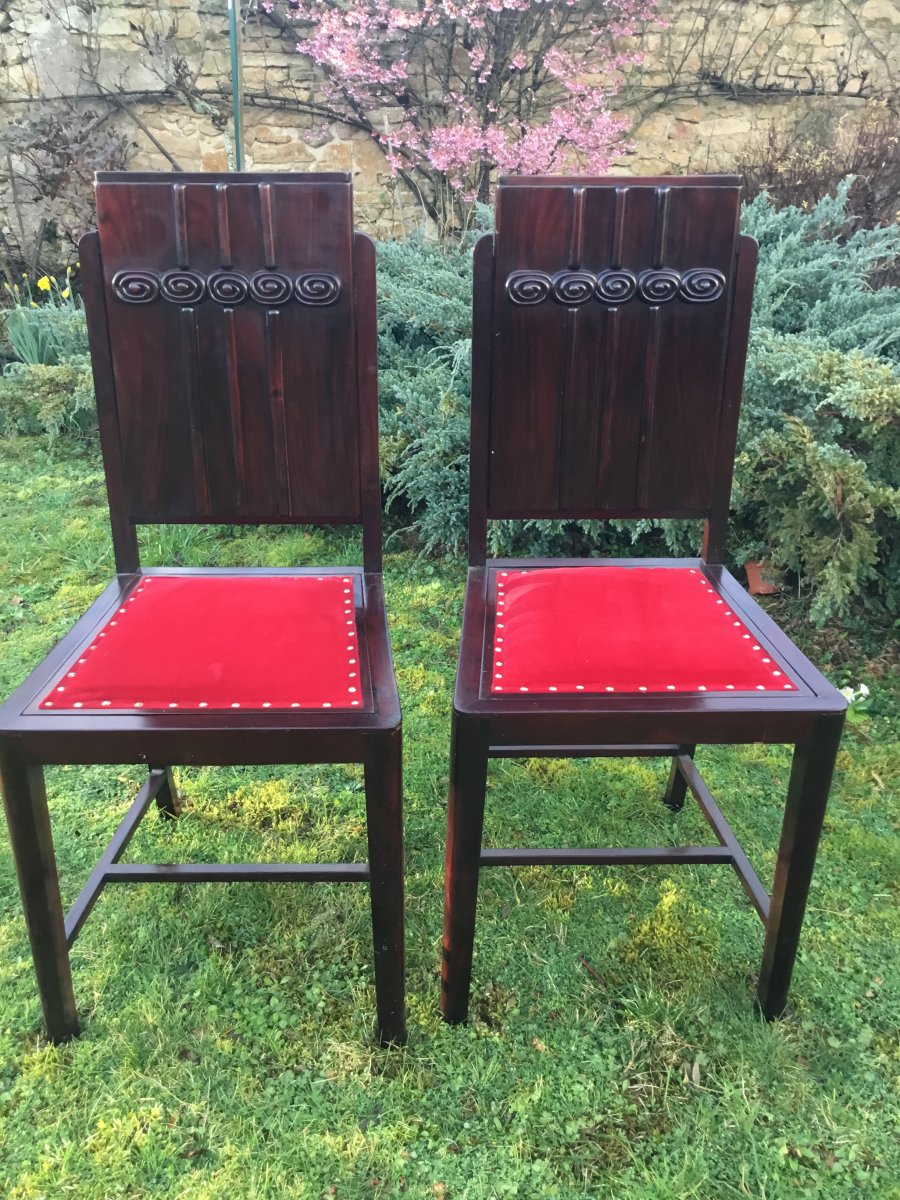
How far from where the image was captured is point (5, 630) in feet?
8.61

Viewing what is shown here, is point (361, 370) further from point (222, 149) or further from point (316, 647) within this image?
point (222, 149)

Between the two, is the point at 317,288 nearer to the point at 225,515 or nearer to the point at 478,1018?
the point at 225,515

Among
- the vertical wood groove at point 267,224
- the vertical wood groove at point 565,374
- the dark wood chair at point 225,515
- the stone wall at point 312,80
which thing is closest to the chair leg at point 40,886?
the dark wood chair at point 225,515

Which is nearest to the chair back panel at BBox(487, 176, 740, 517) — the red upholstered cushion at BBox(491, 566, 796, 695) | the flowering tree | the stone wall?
the red upholstered cushion at BBox(491, 566, 796, 695)

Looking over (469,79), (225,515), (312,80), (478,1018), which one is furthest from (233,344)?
(312,80)

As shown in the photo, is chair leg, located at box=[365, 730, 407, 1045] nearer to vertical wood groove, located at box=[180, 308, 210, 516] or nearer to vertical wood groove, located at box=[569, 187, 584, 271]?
vertical wood groove, located at box=[180, 308, 210, 516]

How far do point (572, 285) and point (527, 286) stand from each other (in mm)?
75

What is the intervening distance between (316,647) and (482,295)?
0.64 meters

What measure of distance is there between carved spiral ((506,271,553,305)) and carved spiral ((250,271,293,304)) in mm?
361

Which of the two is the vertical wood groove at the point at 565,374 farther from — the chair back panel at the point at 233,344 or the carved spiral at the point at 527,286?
the chair back panel at the point at 233,344

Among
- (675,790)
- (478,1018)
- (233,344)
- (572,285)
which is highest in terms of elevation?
(572,285)

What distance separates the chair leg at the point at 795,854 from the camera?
1.24m

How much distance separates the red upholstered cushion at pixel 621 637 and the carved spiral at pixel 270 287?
600 millimetres

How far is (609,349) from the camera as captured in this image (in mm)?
1509
